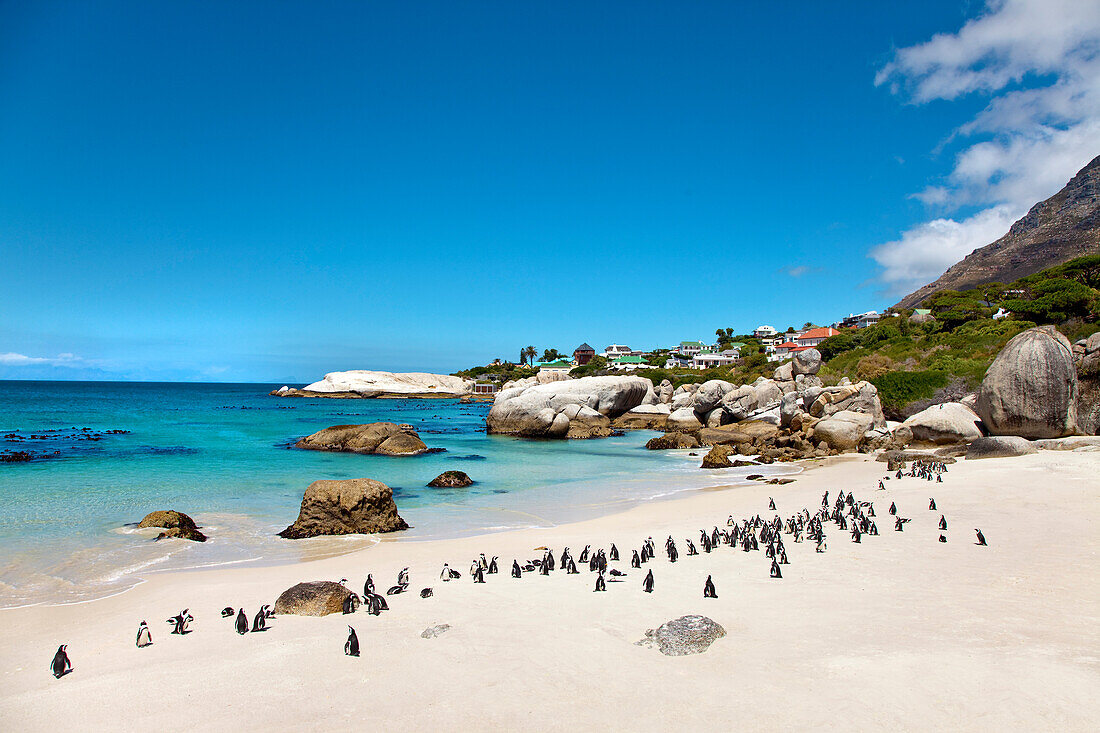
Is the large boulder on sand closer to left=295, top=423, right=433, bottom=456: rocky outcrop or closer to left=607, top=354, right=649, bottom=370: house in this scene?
left=295, top=423, right=433, bottom=456: rocky outcrop

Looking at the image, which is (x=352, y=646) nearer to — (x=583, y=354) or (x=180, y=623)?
(x=180, y=623)

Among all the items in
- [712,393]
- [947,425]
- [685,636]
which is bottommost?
[685,636]

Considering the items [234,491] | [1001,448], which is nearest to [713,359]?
[1001,448]

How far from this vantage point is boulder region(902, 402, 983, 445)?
26734 millimetres

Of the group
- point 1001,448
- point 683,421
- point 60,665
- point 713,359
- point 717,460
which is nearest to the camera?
point 60,665

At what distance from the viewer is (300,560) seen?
1380 centimetres

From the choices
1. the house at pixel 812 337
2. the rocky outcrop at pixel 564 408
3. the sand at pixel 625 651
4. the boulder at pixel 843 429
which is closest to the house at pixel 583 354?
the house at pixel 812 337

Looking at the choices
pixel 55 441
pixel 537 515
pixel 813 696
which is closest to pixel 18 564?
pixel 537 515

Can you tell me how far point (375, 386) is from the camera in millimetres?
117250

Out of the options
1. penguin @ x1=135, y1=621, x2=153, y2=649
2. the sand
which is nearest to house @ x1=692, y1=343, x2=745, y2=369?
the sand

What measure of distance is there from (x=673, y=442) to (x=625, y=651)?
31601 mm

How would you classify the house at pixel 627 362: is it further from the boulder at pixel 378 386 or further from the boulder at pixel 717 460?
the boulder at pixel 717 460

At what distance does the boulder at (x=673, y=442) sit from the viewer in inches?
1486

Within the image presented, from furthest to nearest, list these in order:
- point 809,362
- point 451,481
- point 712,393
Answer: point 809,362 → point 712,393 → point 451,481
